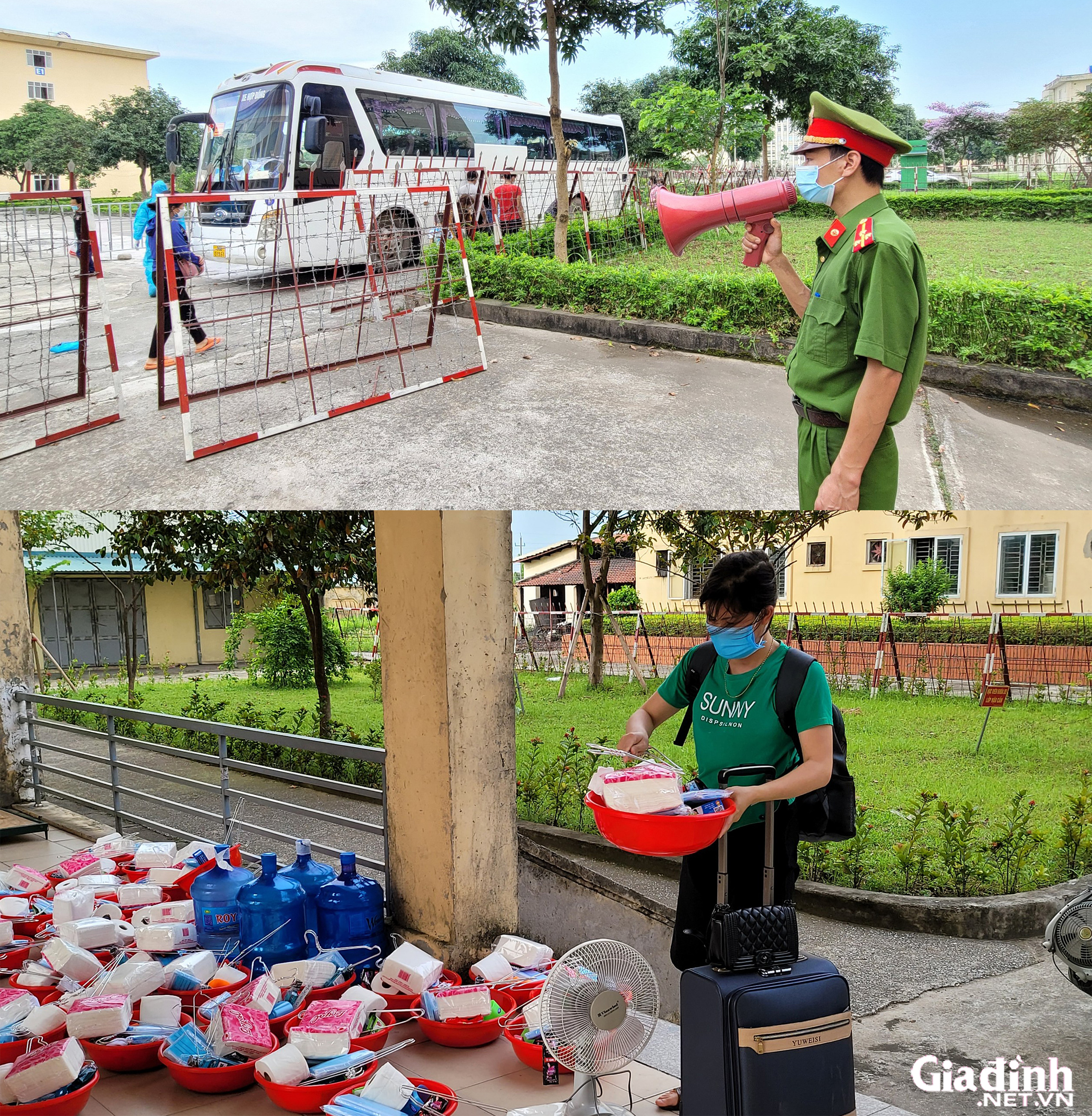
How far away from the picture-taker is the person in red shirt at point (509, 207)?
5539mm

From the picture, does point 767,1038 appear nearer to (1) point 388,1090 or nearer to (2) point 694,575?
(1) point 388,1090

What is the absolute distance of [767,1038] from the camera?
73.2 inches

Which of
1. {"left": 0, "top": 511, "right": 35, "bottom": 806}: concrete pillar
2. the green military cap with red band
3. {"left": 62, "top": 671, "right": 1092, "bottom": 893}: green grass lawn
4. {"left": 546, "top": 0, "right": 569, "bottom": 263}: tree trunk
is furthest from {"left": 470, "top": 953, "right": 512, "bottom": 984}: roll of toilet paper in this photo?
{"left": 0, "top": 511, "right": 35, "bottom": 806}: concrete pillar

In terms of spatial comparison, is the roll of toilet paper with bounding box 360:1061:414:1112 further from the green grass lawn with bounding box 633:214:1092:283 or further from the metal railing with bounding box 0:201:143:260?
the metal railing with bounding box 0:201:143:260

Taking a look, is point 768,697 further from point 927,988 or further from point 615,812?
point 927,988

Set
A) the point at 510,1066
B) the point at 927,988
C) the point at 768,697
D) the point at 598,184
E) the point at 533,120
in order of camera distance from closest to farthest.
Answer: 1. the point at 768,697
2. the point at 510,1066
3. the point at 927,988
4. the point at 533,120
5. the point at 598,184

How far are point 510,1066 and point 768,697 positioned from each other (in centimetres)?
146

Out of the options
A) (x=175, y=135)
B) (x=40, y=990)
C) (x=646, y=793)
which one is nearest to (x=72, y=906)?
(x=40, y=990)

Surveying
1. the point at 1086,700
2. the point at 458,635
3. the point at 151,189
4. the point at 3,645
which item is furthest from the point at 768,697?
the point at 1086,700

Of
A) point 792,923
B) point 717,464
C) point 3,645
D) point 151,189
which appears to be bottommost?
point 3,645

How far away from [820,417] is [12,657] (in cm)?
536

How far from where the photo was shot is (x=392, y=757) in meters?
3.33

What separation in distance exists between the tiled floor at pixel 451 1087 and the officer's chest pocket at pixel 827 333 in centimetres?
185

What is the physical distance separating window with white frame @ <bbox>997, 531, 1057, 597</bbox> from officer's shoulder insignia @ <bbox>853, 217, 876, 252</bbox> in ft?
18.4
